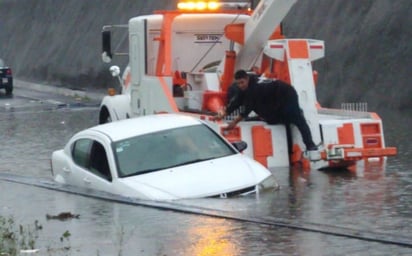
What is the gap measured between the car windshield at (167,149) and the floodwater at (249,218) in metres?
0.78

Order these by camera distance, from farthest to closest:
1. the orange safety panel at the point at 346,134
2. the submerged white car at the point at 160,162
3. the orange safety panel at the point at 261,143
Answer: the orange safety panel at the point at 261,143 → the orange safety panel at the point at 346,134 → the submerged white car at the point at 160,162

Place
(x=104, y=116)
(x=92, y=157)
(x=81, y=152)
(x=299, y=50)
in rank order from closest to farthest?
(x=92, y=157) → (x=81, y=152) → (x=299, y=50) → (x=104, y=116)

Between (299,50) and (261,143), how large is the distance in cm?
160

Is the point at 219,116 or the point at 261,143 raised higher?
the point at 219,116

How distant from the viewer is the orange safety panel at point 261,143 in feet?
58.6

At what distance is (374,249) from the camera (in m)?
10.1

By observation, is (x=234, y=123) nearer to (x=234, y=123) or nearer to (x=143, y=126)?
(x=234, y=123)

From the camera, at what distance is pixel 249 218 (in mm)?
12164

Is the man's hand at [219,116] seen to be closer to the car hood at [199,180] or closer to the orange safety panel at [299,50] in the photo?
the orange safety panel at [299,50]

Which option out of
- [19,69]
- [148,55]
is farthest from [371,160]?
[19,69]

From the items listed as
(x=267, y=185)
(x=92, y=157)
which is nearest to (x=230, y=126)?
(x=92, y=157)

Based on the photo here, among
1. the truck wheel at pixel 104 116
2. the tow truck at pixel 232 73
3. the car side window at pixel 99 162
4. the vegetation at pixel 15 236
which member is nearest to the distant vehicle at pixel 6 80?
the truck wheel at pixel 104 116

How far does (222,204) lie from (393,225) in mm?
2357

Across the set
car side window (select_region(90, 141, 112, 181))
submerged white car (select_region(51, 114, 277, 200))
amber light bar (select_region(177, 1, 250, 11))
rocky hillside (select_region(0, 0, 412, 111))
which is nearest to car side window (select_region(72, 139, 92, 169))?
submerged white car (select_region(51, 114, 277, 200))
